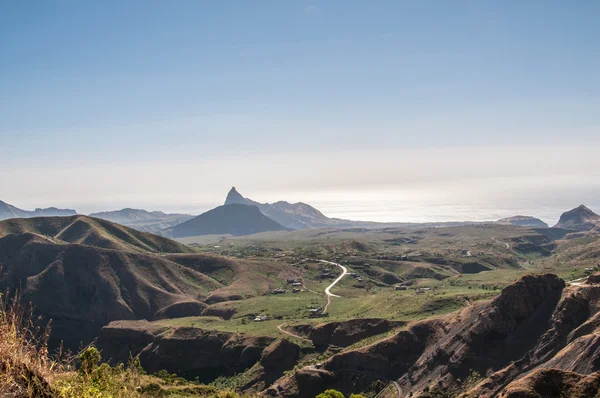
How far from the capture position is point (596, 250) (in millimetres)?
146375

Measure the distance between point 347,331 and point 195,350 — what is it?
29982 millimetres

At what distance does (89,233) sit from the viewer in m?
157

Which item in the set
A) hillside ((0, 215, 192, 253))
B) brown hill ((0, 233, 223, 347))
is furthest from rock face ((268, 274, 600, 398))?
hillside ((0, 215, 192, 253))

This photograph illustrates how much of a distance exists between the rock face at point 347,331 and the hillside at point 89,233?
97949 millimetres

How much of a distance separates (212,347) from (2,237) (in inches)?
3976

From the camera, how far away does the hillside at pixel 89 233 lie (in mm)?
152500

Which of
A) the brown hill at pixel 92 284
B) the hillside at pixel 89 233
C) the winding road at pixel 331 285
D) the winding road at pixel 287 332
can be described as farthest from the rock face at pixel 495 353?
the hillside at pixel 89 233

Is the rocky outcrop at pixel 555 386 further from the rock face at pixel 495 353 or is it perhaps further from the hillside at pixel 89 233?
the hillside at pixel 89 233

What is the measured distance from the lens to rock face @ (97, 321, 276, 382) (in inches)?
2921

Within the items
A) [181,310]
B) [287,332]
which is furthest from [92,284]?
[287,332]

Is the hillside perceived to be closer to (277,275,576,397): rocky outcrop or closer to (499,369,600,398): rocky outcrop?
(277,275,576,397): rocky outcrop

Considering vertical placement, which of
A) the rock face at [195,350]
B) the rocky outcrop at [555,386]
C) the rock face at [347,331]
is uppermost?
the rocky outcrop at [555,386]

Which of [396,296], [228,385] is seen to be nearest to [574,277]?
[396,296]

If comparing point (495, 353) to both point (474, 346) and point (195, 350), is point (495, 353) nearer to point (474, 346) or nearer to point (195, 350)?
point (474, 346)
